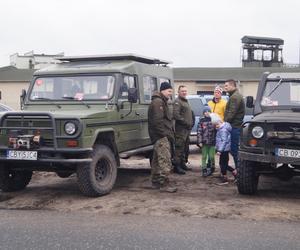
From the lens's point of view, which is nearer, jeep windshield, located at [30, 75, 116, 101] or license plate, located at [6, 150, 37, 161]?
license plate, located at [6, 150, 37, 161]

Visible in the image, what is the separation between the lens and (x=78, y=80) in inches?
347

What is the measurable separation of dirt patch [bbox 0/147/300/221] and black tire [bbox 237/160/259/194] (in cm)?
15

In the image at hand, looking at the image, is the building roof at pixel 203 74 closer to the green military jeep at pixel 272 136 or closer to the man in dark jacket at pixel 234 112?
the man in dark jacket at pixel 234 112

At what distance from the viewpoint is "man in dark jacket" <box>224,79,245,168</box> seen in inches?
353

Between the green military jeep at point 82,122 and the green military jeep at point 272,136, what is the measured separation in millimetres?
2149

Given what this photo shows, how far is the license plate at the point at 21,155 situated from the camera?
7543 mm

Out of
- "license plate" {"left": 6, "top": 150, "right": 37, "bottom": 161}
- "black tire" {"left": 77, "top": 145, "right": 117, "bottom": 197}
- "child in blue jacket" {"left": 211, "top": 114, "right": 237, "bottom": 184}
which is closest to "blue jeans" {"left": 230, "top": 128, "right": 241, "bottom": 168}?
"child in blue jacket" {"left": 211, "top": 114, "right": 237, "bottom": 184}

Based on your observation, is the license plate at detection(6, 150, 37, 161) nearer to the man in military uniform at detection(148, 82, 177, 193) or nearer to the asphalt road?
the asphalt road

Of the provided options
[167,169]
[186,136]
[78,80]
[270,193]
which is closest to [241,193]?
[270,193]

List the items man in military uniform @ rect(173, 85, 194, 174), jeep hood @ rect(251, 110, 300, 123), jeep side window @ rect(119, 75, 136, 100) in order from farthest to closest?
man in military uniform @ rect(173, 85, 194, 174) → jeep side window @ rect(119, 75, 136, 100) → jeep hood @ rect(251, 110, 300, 123)

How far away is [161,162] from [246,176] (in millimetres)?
1483

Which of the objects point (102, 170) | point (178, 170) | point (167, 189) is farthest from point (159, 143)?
point (178, 170)

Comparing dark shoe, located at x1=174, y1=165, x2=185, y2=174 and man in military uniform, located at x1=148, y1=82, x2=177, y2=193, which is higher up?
man in military uniform, located at x1=148, y1=82, x2=177, y2=193

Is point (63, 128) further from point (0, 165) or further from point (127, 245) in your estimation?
point (127, 245)
